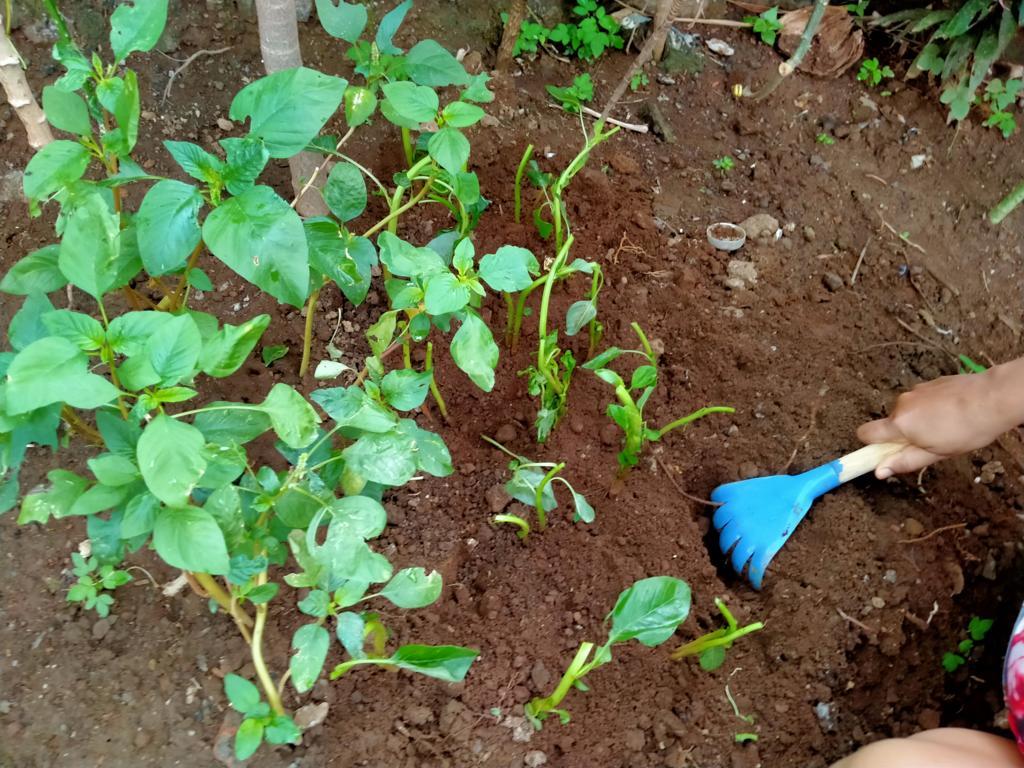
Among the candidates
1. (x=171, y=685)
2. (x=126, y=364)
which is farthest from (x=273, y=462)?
(x=126, y=364)

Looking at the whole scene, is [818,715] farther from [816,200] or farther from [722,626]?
[816,200]

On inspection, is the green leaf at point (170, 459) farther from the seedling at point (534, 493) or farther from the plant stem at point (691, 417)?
the plant stem at point (691, 417)

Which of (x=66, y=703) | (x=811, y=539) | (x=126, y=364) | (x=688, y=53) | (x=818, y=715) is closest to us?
(x=126, y=364)

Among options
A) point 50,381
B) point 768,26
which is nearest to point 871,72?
point 768,26

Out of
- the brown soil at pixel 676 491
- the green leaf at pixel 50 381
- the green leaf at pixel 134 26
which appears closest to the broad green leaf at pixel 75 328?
the green leaf at pixel 50 381

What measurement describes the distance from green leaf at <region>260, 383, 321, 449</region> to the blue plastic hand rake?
0.78 metres

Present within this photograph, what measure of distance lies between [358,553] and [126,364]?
30 centimetres

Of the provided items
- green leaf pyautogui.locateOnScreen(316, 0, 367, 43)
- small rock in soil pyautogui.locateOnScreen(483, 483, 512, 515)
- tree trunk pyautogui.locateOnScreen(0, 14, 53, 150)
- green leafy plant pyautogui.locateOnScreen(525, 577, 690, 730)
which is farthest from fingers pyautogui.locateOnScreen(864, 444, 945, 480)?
tree trunk pyautogui.locateOnScreen(0, 14, 53, 150)

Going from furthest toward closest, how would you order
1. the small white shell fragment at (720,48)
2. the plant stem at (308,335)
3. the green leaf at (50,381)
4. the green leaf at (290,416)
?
the small white shell fragment at (720,48) < the plant stem at (308,335) < the green leaf at (290,416) < the green leaf at (50,381)

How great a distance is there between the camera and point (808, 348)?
1.57 m

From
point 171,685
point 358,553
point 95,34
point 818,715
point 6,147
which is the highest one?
point 95,34

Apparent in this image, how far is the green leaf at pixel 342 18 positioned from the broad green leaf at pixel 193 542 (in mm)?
659

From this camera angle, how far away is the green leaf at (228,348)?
84 cm

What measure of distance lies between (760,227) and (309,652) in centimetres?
127
